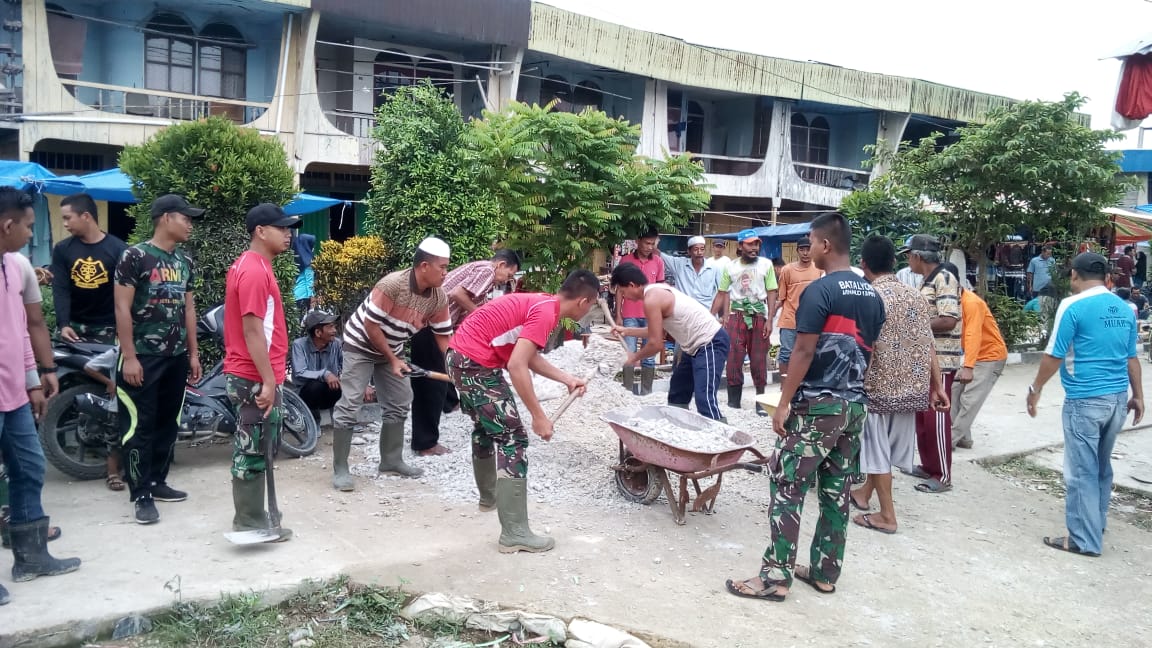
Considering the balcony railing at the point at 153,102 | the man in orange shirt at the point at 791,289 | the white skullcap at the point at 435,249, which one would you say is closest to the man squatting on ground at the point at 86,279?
the white skullcap at the point at 435,249

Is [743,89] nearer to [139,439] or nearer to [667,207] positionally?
[667,207]

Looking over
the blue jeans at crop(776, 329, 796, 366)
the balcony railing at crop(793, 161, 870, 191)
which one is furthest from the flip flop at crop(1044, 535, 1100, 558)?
the balcony railing at crop(793, 161, 870, 191)

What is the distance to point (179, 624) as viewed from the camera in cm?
378

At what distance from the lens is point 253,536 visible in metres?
4.56

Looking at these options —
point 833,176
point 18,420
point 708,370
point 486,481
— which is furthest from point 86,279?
point 833,176

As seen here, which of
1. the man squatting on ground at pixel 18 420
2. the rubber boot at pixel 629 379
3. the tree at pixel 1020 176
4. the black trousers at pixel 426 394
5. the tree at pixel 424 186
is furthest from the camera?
the tree at pixel 1020 176

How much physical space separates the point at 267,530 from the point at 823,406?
3.03 meters

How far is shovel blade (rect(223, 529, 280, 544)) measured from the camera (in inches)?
178

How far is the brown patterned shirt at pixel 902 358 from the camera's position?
5.60 meters

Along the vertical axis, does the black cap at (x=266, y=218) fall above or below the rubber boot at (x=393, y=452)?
above

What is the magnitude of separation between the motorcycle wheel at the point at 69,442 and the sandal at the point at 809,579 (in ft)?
14.9

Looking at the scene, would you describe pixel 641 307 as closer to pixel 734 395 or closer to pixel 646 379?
pixel 646 379

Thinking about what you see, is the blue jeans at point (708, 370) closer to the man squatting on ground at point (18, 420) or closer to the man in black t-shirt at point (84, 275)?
the man in black t-shirt at point (84, 275)

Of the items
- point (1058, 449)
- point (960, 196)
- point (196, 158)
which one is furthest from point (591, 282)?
point (960, 196)
